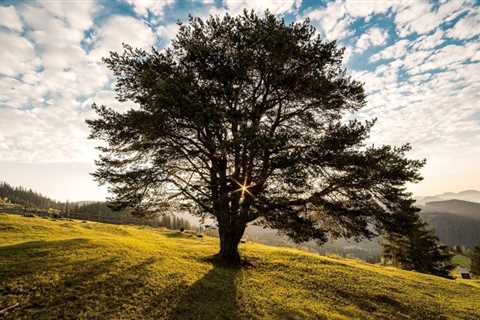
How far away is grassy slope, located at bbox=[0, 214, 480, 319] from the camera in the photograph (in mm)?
9570

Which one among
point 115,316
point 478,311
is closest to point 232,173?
point 115,316

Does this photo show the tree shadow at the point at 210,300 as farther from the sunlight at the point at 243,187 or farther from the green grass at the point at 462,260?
the green grass at the point at 462,260

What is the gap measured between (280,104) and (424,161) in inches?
319

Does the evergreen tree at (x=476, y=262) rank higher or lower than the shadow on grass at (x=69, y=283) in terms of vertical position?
lower

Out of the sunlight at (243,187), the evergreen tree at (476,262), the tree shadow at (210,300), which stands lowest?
the evergreen tree at (476,262)

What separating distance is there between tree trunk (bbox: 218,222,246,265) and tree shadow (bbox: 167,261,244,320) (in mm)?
2729

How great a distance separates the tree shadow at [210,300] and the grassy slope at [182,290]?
0.04 meters

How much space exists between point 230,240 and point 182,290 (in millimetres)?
5998

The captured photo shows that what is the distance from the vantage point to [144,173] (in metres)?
15.2

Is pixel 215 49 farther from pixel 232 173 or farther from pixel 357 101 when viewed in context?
pixel 357 101

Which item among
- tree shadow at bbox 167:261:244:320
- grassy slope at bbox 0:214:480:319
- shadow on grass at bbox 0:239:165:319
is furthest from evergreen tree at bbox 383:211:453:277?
shadow on grass at bbox 0:239:165:319

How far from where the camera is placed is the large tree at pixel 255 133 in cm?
1388

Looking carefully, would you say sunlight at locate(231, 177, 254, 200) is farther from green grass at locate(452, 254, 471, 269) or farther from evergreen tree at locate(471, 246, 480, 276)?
green grass at locate(452, 254, 471, 269)

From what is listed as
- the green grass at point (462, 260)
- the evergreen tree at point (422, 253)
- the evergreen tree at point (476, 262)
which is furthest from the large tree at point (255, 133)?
the green grass at point (462, 260)
